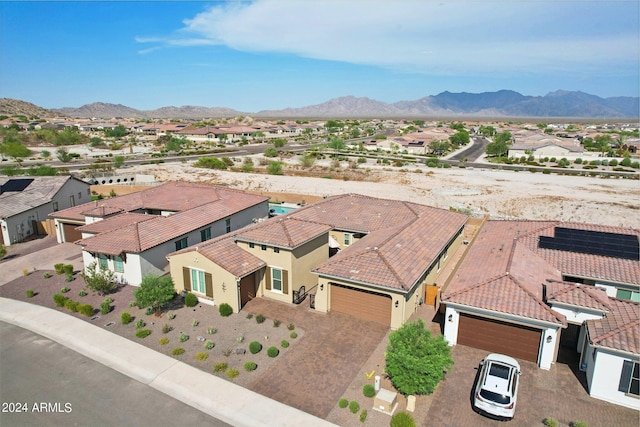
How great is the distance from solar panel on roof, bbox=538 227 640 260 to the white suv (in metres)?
11.9

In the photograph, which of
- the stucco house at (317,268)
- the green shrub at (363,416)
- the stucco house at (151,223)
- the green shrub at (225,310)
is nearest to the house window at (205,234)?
the stucco house at (151,223)

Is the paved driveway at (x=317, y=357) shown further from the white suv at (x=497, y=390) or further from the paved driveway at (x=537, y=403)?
the white suv at (x=497, y=390)

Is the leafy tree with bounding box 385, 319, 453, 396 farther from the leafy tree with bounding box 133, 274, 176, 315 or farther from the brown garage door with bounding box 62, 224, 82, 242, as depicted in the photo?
the brown garage door with bounding box 62, 224, 82, 242

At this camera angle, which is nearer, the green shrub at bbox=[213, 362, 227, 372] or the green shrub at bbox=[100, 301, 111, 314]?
the green shrub at bbox=[213, 362, 227, 372]

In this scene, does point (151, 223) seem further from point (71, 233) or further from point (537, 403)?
point (537, 403)

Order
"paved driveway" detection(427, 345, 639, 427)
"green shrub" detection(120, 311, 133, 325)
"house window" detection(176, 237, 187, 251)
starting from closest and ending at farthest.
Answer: "paved driveway" detection(427, 345, 639, 427) → "green shrub" detection(120, 311, 133, 325) → "house window" detection(176, 237, 187, 251)

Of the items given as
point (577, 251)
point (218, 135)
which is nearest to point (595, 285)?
point (577, 251)

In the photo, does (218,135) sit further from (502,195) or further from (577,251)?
(577,251)

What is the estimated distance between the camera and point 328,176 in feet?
242

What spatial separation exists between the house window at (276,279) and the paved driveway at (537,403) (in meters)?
11.1

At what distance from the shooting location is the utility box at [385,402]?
15.8 m

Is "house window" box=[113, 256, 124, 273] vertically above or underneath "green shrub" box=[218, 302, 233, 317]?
above

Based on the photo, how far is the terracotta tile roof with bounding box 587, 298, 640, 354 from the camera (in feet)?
52.3

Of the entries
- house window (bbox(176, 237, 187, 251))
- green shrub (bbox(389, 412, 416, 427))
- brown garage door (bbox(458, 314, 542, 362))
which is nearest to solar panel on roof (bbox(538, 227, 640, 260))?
brown garage door (bbox(458, 314, 542, 362))
